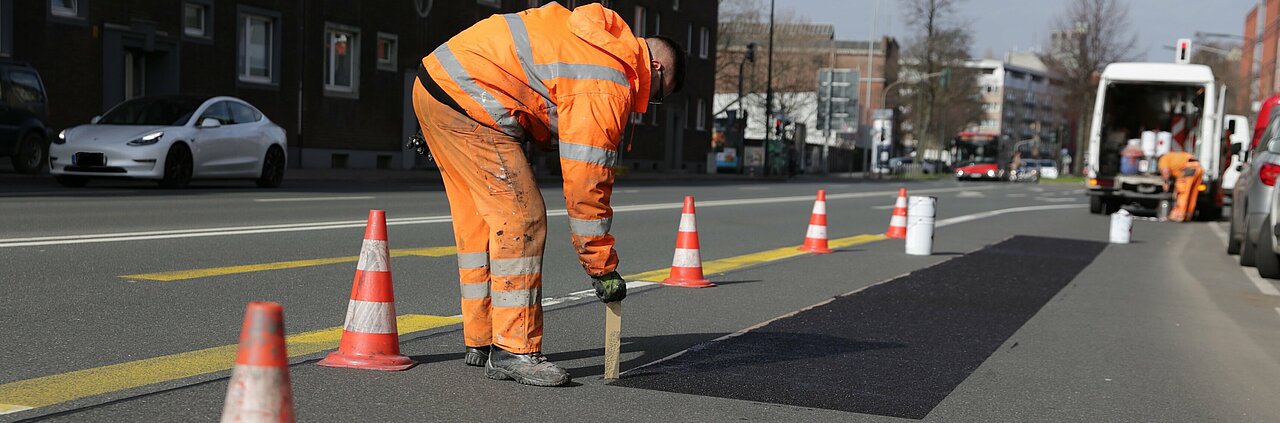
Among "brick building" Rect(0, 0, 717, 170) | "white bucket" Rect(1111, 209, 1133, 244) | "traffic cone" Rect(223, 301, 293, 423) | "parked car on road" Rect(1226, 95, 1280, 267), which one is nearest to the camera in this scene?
"traffic cone" Rect(223, 301, 293, 423)

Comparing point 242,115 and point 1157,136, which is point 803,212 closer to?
point 242,115

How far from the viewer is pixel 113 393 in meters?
4.59

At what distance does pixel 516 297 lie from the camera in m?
5.09

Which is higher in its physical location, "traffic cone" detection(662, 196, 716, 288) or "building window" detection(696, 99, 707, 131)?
"building window" detection(696, 99, 707, 131)

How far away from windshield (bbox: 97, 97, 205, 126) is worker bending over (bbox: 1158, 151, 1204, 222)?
711 inches

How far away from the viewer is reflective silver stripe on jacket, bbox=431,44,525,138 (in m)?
5.10

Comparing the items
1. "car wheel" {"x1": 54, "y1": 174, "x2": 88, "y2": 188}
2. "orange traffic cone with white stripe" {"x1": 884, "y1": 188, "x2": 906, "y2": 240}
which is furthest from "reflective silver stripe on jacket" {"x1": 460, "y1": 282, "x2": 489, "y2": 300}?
"car wheel" {"x1": 54, "y1": 174, "x2": 88, "y2": 188}

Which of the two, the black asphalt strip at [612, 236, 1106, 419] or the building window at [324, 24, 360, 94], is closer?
the black asphalt strip at [612, 236, 1106, 419]

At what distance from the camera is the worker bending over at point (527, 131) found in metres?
4.85

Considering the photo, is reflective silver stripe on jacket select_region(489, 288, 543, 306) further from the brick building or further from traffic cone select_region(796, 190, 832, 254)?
the brick building

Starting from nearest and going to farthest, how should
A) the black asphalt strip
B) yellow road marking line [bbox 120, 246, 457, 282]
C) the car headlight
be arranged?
the black asphalt strip, yellow road marking line [bbox 120, 246, 457, 282], the car headlight

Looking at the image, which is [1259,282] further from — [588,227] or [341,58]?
[341,58]

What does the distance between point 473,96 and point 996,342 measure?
348 centimetres

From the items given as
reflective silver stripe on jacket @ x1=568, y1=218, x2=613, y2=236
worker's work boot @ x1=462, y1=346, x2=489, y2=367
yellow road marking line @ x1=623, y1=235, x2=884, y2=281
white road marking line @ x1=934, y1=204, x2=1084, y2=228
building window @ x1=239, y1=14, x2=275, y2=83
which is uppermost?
building window @ x1=239, y1=14, x2=275, y2=83
